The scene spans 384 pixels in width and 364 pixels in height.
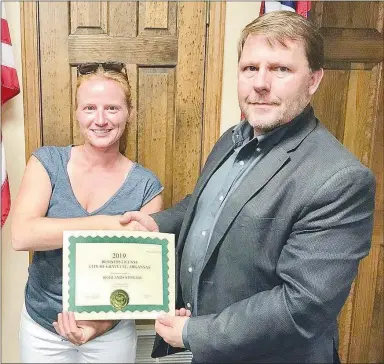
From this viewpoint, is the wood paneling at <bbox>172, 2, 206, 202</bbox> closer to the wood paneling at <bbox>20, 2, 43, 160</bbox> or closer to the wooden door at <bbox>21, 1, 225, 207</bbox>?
the wooden door at <bbox>21, 1, 225, 207</bbox>

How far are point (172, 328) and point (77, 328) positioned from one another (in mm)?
273

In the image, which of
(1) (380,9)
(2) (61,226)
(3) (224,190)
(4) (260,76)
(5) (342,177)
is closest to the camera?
(5) (342,177)

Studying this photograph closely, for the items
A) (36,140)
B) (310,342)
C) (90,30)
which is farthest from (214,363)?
(90,30)

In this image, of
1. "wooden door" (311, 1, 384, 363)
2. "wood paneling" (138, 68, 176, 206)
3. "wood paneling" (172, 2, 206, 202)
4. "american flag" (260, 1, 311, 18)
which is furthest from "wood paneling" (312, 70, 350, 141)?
"wood paneling" (138, 68, 176, 206)

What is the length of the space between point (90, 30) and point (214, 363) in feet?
4.12

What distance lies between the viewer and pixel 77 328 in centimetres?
138

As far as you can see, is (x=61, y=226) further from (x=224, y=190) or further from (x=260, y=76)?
(x=260, y=76)

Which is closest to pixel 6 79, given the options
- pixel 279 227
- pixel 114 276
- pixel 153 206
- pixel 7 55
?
pixel 7 55

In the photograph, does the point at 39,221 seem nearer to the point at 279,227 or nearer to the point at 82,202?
the point at 82,202

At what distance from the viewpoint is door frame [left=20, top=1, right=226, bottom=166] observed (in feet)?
5.96

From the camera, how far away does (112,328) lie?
1.55 m

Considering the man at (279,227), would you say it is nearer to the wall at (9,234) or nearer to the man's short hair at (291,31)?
the man's short hair at (291,31)

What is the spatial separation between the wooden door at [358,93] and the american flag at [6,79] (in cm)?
114

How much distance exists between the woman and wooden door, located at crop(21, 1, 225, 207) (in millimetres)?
240
